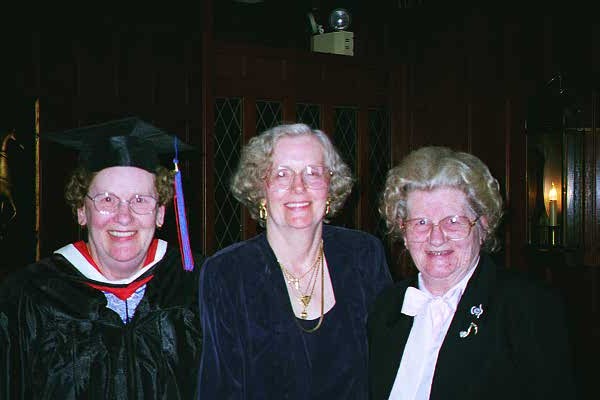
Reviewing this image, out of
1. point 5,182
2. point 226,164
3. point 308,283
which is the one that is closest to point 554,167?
point 226,164

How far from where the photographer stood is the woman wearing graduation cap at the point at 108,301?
85.4 inches

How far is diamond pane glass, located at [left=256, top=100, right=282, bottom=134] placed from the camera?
17.4 feet

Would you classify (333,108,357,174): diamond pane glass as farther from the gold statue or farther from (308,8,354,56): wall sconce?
the gold statue

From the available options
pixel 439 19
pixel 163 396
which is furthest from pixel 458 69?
pixel 163 396

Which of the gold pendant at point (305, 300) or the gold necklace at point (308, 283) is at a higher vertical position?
the gold necklace at point (308, 283)

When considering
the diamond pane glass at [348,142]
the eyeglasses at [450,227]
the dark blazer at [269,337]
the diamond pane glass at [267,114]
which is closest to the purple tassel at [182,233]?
the dark blazer at [269,337]

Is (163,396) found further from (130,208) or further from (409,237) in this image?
(409,237)

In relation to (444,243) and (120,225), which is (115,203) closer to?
(120,225)

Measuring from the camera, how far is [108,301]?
7.46ft

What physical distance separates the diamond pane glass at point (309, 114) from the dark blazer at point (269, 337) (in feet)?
10.3

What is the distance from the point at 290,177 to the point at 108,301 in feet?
2.42

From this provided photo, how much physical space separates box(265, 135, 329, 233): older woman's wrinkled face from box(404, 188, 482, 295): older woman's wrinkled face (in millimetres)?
401

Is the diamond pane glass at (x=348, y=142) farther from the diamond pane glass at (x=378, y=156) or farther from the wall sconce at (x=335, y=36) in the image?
the wall sconce at (x=335, y=36)

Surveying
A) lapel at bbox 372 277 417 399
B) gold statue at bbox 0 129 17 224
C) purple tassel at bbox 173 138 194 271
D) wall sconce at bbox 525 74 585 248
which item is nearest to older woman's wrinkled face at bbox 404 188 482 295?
lapel at bbox 372 277 417 399
